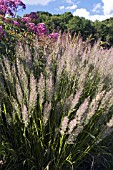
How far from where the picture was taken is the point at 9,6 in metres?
4.24

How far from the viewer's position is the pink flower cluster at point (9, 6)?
409 centimetres

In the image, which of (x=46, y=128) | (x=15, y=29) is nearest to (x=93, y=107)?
(x=46, y=128)

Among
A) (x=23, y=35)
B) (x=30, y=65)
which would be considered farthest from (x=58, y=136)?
(x=23, y=35)

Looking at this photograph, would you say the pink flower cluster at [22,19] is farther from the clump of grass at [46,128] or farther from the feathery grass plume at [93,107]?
the feathery grass plume at [93,107]

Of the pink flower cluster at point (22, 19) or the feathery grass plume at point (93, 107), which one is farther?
the pink flower cluster at point (22, 19)

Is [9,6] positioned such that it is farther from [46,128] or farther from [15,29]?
[46,128]

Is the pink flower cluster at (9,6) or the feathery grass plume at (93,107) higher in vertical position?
the pink flower cluster at (9,6)

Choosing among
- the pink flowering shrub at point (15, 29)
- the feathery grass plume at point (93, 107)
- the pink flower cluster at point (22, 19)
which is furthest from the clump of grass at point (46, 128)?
the pink flower cluster at point (22, 19)

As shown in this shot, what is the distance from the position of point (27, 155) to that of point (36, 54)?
3.09 feet

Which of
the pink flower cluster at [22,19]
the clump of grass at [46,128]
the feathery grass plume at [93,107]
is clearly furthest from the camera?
the pink flower cluster at [22,19]

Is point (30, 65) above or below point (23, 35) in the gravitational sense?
below

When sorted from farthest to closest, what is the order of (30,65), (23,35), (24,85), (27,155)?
1. (23,35)
2. (30,65)
3. (27,155)
4. (24,85)

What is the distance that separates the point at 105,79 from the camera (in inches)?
113

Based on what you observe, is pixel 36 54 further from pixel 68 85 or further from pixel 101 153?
pixel 101 153
